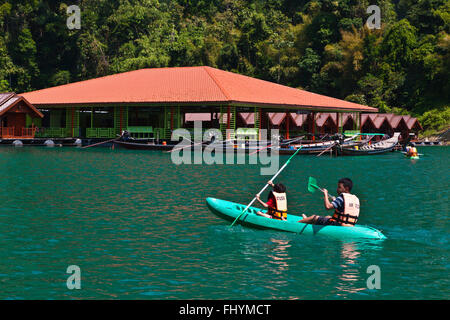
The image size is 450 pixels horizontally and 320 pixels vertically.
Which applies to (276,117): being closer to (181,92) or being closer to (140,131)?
(181,92)

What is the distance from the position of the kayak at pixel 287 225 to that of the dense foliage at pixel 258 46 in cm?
6398

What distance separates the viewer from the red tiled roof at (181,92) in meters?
53.7

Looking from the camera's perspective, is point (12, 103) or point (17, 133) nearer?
point (12, 103)

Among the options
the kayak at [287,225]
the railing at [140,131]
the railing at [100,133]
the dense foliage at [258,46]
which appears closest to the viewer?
the kayak at [287,225]

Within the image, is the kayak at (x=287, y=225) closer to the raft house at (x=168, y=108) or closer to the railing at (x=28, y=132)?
the raft house at (x=168, y=108)

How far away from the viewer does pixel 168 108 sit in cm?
5822

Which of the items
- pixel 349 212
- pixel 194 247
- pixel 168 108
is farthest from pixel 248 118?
pixel 194 247

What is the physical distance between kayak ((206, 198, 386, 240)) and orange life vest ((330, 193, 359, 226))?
0.55 feet

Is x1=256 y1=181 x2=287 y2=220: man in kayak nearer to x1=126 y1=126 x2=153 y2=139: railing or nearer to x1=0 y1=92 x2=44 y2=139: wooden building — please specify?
x1=126 y1=126 x2=153 y2=139: railing

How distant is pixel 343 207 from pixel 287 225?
167cm

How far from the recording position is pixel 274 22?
100562 millimetres

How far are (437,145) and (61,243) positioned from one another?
62.5 metres

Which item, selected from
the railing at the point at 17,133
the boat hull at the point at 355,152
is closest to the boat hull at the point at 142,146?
the railing at the point at 17,133

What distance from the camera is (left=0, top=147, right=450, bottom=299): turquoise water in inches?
442
